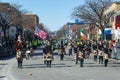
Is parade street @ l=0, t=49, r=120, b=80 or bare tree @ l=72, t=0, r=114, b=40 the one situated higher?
bare tree @ l=72, t=0, r=114, b=40

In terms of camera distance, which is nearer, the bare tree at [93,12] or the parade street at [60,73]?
the parade street at [60,73]

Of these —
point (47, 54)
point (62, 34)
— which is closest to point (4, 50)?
point (47, 54)

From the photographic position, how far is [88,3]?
78438 mm

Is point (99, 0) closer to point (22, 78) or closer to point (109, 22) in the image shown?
point (109, 22)

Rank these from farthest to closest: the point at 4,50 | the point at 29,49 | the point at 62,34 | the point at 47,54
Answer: the point at 62,34 < the point at 4,50 < the point at 29,49 < the point at 47,54

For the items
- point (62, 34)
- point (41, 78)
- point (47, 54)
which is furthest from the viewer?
point (62, 34)

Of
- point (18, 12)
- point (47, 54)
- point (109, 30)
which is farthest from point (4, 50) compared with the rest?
point (109, 30)

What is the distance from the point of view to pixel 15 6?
77.7 metres

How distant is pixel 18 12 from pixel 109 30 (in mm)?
19474

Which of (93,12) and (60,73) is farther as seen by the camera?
(93,12)

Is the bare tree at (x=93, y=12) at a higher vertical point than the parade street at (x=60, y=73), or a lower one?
higher

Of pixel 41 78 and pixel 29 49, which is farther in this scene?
pixel 29 49

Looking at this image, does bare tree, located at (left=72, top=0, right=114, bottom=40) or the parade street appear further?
bare tree, located at (left=72, top=0, right=114, bottom=40)

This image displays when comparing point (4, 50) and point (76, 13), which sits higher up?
point (76, 13)
